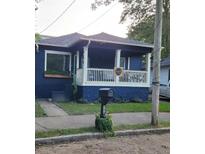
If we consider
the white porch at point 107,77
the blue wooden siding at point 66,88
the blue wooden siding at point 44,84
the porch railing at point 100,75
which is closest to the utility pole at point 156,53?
the blue wooden siding at point 66,88

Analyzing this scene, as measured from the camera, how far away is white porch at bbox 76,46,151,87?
29.7ft

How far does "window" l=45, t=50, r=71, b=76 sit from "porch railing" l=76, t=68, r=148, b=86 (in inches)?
42.1

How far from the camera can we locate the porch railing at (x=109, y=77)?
30.7ft

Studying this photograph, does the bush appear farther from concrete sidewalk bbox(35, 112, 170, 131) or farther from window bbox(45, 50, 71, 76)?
window bbox(45, 50, 71, 76)

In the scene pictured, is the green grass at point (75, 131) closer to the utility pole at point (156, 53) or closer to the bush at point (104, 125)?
the bush at point (104, 125)

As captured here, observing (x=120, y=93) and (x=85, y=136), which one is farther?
(x=120, y=93)

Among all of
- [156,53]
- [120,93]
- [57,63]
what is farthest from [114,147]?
[57,63]

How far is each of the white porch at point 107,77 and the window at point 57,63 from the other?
2.49 ft

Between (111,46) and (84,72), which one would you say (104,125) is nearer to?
(84,72)

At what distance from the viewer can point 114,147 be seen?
358 centimetres

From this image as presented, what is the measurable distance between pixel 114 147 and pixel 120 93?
19.8 feet
